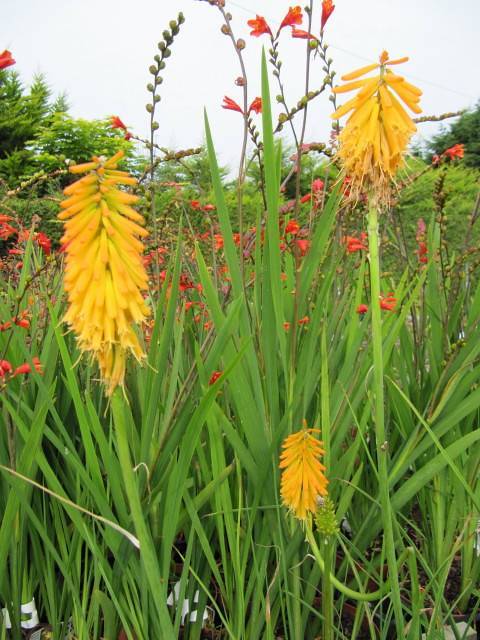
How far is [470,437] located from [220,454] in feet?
1.90

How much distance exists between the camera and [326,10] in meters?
1.59

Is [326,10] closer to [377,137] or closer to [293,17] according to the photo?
[293,17]

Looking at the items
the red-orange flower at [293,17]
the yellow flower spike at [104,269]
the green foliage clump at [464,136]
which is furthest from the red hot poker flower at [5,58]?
the green foliage clump at [464,136]

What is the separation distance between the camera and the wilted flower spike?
116cm

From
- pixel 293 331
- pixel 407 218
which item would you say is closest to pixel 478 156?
pixel 407 218

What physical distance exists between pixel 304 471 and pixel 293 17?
3.75 feet

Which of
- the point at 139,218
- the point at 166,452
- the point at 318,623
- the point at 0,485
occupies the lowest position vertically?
the point at 318,623

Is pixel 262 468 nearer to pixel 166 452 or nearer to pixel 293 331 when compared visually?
pixel 166 452

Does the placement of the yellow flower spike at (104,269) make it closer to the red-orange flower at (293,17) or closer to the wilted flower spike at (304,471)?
the wilted flower spike at (304,471)

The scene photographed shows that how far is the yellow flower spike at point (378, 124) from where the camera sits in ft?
3.49

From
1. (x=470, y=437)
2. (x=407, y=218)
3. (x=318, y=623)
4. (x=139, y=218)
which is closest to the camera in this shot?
(x=139, y=218)

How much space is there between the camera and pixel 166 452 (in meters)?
1.42

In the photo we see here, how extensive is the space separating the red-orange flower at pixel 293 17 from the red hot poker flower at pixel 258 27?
0.05 metres

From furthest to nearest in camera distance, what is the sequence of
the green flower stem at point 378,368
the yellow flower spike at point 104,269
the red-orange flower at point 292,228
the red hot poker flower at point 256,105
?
the red-orange flower at point 292,228
the red hot poker flower at point 256,105
the green flower stem at point 378,368
the yellow flower spike at point 104,269
